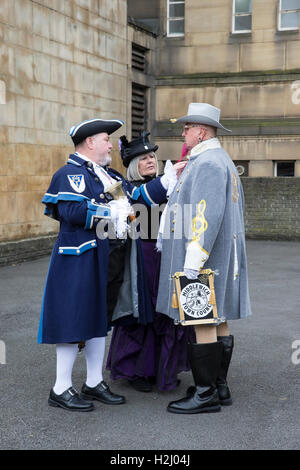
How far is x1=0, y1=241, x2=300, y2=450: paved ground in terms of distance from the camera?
366 centimetres

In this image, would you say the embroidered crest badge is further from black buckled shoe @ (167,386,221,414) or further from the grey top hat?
black buckled shoe @ (167,386,221,414)

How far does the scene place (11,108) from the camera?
34.4ft

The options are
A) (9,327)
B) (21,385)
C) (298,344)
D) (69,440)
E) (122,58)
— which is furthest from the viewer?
(122,58)

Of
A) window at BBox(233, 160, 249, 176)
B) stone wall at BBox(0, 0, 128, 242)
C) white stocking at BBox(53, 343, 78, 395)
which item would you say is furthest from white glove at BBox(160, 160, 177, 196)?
window at BBox(233, 160, 249, 176)

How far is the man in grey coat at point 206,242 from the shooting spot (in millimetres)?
3863

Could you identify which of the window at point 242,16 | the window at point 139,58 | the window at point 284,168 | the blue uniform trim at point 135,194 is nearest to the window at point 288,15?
the window at point 242,16

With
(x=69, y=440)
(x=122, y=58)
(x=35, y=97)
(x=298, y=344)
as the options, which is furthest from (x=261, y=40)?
(x=69, y=440)

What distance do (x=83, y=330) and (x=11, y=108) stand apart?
7.33m

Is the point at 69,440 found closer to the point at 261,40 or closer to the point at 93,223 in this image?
the point at 93,223

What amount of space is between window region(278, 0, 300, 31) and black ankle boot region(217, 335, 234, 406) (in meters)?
14.1

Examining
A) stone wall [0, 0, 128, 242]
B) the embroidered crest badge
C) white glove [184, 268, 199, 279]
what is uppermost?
stone wall [0, 0, 128, 242]

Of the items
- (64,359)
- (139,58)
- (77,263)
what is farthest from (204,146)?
(139,58)

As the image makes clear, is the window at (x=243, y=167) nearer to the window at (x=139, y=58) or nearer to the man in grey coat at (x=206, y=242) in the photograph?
the window at (x=139, y=58)

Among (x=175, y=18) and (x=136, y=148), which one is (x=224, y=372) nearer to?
(x=136, y=148)
